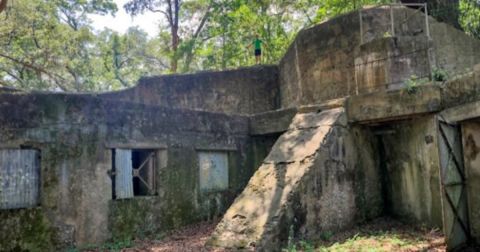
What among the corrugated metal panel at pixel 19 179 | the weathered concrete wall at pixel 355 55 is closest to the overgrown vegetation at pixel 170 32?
the weathered concrete wall at pixel 355 55

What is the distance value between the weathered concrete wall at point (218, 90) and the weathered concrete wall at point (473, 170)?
7303mm

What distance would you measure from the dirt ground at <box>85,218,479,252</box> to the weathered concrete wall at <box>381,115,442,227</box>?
28 centimetres

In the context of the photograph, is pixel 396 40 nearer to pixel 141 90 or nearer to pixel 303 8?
pixel 141 90

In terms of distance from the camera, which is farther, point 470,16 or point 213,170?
point 470,16

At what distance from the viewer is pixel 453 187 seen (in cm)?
646

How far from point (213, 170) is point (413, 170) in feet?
13.0

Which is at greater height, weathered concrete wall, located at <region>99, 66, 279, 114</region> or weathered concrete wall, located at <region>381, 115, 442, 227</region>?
weathered concrete wall, located at <region>99, 66, 279, 114</region>

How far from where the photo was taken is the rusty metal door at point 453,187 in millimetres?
6195

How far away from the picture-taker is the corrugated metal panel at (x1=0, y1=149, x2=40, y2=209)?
6.25m

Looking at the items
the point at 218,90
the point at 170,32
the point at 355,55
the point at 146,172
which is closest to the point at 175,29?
the point at 170,32

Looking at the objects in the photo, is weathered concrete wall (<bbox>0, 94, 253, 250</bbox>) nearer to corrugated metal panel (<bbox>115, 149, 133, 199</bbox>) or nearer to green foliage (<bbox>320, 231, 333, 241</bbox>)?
corrugated metal panel (<bbox>115, 149, 133, 199</bbox>)

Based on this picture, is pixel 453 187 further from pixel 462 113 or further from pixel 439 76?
pixel 439 76

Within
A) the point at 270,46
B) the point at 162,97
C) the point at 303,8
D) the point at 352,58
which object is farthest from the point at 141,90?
the point at 303,8

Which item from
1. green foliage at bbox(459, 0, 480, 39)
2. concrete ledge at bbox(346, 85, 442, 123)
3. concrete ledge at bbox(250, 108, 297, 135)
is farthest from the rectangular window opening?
green foliage at bbox(459, 0, 480, 39)
